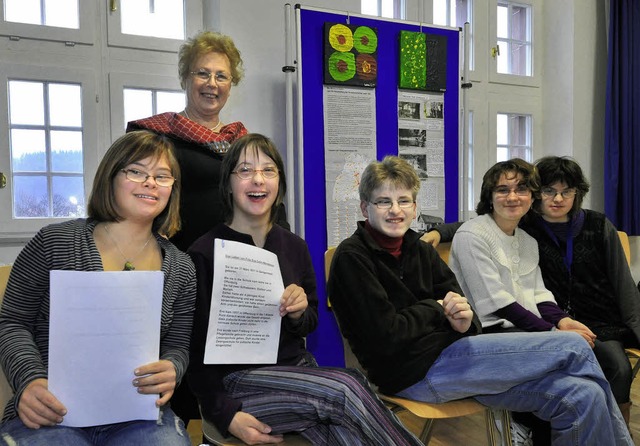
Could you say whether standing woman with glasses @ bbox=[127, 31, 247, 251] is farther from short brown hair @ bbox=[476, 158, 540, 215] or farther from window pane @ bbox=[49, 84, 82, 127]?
window pane @ bbox=[49, 84, 82, 127]

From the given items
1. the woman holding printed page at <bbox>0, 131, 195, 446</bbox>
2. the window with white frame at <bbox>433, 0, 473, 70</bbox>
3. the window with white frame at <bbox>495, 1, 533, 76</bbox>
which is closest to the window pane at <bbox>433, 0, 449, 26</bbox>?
the window with white frame at <bbox>433, 0, 473, 70</bbox>

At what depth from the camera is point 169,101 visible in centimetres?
302

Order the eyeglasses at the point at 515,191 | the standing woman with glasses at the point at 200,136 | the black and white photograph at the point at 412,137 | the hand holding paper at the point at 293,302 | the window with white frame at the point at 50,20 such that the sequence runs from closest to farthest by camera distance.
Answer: the hand holding paper at the point at 293,302 → the standing woman with glasses at the point at 200,136 → the eyeglasses at the point at 515,191 → the window with white frame at the point at 50,20 → the black and white photograph at the point at 412,137

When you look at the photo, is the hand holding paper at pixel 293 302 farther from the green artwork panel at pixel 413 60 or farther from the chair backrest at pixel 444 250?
the green artwork panel at pixel 413 60

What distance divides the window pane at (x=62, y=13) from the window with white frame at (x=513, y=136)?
2.92m

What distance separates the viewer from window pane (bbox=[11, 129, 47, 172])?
2668 mm

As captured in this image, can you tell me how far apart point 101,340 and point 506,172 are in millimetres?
1587

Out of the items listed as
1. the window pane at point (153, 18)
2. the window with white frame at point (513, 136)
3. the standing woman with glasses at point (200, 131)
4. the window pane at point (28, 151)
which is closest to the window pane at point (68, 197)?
the window pane at point (28, 151)

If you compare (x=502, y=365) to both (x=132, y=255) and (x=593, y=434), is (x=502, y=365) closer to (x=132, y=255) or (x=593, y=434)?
(x=593, y=434)

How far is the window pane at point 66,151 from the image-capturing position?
2744 millimetres

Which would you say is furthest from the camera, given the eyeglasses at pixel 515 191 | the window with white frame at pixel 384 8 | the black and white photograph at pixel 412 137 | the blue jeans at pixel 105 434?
the window with white frame at pixel 384 8

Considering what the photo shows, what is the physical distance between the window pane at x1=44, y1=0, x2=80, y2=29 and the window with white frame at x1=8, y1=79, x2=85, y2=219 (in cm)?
31

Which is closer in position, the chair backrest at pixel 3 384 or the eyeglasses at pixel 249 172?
the chair backrest at pixel 3 384

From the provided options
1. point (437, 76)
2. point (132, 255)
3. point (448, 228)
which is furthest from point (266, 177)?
point (437, 76)
